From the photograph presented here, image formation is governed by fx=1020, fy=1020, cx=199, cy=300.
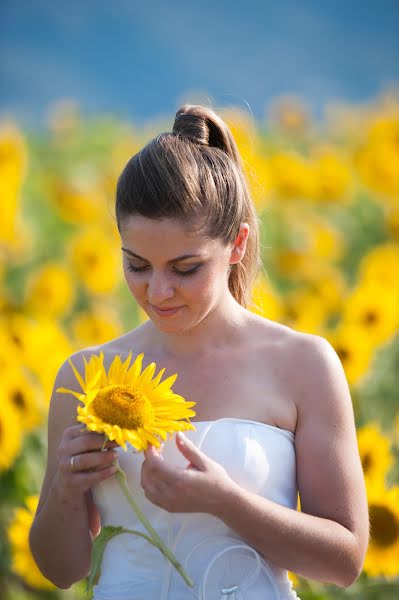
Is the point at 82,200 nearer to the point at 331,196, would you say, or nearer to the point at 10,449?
the point at 331,196

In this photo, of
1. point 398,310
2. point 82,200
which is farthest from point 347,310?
point 82,200

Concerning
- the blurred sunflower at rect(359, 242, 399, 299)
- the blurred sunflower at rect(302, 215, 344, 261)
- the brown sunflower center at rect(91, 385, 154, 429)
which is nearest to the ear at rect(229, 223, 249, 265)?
the brown sunflower center at rect(91, 385, 154, 429)

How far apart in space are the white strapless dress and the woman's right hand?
0.21 m

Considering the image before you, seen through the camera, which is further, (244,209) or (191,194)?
(244,209)

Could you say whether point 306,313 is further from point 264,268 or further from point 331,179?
point 331,179

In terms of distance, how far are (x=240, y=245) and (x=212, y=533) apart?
2.19 ft

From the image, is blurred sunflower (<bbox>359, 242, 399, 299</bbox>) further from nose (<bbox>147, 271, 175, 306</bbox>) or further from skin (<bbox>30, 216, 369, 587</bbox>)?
nose (<bbox>147, 271, 175, 306</bbox>)

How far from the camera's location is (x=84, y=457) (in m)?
2.05

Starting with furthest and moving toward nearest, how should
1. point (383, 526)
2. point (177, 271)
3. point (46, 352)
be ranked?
point (46, 352) → point (383, 526) → point (177, 271)

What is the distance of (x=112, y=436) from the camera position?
6.25 ft

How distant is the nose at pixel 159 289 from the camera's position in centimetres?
215

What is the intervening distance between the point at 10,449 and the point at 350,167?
12.3 ft

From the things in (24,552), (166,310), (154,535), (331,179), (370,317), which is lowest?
(24,552)

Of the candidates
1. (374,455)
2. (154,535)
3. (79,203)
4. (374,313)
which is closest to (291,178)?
(79,203)
